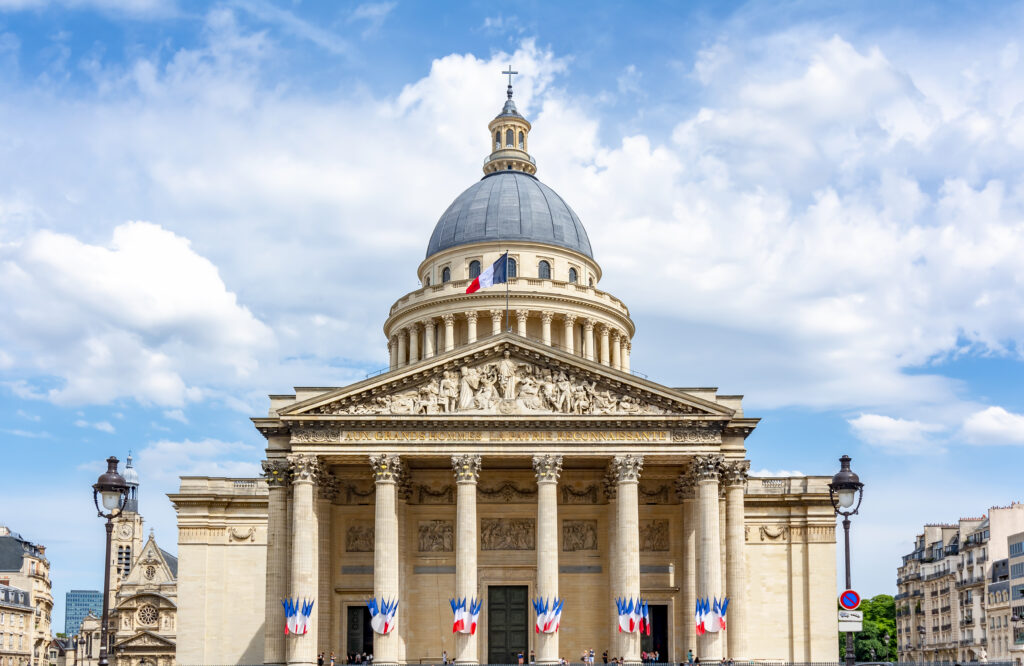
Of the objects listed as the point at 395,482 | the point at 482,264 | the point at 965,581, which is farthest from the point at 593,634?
the point at 965,581

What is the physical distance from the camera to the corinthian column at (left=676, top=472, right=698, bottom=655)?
2299 inches

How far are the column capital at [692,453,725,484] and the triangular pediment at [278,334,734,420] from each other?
1.92 metres

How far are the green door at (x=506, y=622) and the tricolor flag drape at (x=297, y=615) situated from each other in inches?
413

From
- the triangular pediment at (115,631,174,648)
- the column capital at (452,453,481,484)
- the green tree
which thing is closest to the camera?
the column capital at (452,453,481,484)

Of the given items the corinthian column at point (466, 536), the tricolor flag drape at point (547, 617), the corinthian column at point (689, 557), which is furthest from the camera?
the corinthian column at point (689, 557)

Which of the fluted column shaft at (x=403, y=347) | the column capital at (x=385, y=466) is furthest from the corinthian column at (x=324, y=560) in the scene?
the fluted column shaft at (x=403, y=347)

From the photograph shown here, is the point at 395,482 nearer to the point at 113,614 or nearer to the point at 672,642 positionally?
the point at 672,642

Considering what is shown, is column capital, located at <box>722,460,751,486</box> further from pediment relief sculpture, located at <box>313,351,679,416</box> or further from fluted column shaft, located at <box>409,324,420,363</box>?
fluted column shaft, located at <box>409,324,420,363</box>

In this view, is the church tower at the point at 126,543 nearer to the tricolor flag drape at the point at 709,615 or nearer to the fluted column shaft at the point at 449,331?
the fluted column shaft at the point at 449,331

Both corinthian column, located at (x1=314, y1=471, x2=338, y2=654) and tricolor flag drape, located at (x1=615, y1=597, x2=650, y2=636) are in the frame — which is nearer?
tricolor flag drape, located at (x1=615, y1=597, x2=650, y2=636)

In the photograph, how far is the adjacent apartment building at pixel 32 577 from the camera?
12019 cm

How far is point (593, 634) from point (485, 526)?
7.62 m

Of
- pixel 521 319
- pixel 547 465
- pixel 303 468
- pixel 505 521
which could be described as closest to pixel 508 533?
pixel 505 521

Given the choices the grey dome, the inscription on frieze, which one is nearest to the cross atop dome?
the grey dome
